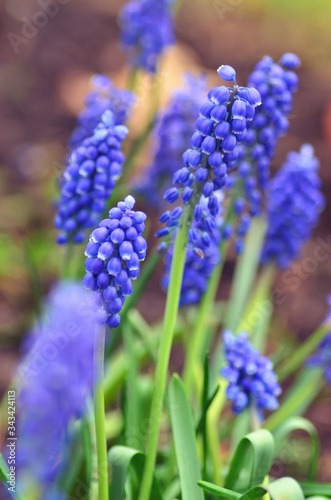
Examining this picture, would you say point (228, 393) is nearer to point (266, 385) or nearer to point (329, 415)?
point (266, 385)

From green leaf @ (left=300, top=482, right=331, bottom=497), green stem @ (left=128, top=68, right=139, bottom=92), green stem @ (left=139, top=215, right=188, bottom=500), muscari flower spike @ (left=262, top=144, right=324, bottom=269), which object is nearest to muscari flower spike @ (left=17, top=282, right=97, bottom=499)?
green stem @ (left=139, top=215, right=188, bottom=500)

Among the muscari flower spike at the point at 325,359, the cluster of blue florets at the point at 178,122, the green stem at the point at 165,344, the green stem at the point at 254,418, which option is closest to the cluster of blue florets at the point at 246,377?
the green stem at the point at 254,418

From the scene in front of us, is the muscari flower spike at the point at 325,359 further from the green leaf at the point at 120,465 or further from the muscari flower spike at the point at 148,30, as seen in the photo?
the muscari flower spike at the point at 148,30

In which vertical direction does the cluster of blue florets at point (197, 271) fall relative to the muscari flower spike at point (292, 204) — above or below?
below

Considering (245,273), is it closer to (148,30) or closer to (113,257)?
(148,30)

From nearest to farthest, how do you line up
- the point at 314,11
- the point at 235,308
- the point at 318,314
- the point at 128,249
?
the point at 128,249, the point at 235,308, the point at 318,314, the point at 314,11

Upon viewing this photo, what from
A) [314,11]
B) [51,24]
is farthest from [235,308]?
[314,11]

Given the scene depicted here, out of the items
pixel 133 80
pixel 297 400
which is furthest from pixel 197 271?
pixel 133 80
